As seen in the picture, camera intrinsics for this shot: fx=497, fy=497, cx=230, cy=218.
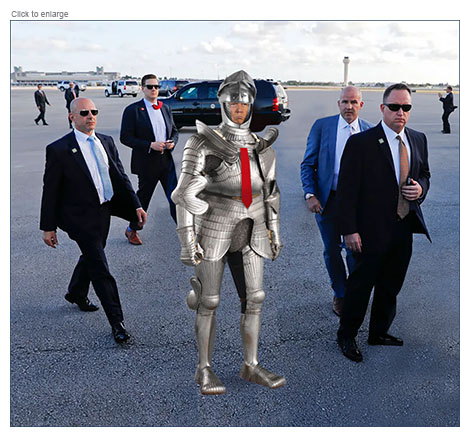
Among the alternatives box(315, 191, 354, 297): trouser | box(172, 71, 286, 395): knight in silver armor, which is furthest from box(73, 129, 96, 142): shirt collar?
box(315, 191, 354, 297): trouser

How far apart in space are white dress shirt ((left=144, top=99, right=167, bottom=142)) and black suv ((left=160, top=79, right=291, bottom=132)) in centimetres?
48

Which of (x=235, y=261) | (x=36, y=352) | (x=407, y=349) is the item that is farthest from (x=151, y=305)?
(x=407, y=349)

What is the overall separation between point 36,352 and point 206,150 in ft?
8.16

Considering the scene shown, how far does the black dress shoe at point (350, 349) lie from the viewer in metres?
4.01

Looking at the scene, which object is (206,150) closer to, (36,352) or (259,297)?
(259,297)

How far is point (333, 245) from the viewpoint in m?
4.58

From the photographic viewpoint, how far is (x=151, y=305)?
4980 millimetres

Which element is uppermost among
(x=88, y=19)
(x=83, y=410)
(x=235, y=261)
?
(x=88, y=19)

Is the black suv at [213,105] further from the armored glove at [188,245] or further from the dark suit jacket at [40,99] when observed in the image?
the dark suit jacket at [40,99]

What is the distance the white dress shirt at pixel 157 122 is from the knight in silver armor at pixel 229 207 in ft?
8.70

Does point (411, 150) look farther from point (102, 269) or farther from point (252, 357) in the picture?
point (102, 269)

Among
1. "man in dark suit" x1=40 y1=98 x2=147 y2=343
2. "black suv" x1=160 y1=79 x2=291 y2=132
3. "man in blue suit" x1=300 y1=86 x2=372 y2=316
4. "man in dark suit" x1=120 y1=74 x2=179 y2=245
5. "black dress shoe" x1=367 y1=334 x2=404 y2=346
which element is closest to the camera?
"man in dark suit" x1=40 y1=98 x2=147 y2=343

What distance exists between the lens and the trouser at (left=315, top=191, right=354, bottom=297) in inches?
173

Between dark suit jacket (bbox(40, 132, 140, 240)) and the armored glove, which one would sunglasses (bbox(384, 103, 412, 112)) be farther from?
dark suit jacket (bbox(40, 132, 140, 240))
